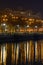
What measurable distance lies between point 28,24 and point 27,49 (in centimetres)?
1270

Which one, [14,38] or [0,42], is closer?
[0,42]

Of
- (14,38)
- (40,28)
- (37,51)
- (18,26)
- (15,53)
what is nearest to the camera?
(15,53)

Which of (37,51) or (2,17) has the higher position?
(2,17)

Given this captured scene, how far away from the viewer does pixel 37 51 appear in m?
24.7

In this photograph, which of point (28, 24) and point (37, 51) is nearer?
point (37, 51)

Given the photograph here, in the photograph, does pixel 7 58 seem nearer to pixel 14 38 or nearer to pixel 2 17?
pixel 14 38

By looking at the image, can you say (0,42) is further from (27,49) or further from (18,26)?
(18,26)

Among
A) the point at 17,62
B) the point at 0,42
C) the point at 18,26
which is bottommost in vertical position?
Answer: the point at 17,62

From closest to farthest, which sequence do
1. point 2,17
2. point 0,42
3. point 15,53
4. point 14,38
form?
1. point 0,42
2. point 15,53
3. point 14,38
4. point 2,17

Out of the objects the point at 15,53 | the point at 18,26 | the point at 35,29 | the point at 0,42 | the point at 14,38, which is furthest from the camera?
the point at 35,29

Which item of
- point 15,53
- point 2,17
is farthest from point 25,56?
point 2,17

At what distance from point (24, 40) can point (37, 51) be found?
159 cm

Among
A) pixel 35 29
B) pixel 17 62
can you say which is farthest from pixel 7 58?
pixel 35 29

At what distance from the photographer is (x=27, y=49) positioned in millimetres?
22891
